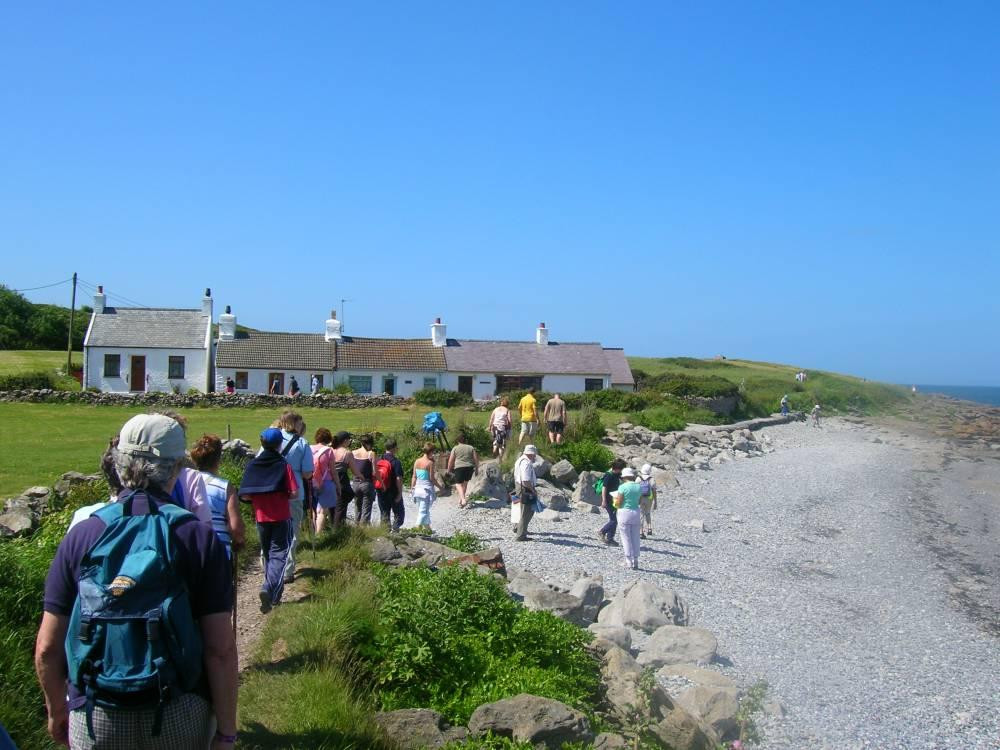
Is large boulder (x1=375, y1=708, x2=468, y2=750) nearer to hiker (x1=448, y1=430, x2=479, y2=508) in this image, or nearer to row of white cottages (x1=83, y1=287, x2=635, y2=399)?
hiker (x1=448, y1=430, x2=479, y2=508)

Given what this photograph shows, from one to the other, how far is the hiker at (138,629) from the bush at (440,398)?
35424 millimetres

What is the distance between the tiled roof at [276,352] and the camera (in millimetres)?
43906

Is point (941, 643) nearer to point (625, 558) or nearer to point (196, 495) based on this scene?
point (625, 558)

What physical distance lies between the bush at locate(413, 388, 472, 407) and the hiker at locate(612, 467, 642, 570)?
24.9 metres

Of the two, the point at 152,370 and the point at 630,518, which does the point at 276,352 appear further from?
the point at 630,518

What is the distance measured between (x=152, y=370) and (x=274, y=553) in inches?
1508

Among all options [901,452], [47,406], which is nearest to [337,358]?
[47,406]

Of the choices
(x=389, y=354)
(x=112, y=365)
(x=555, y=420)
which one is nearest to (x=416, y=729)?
(x=555, y=420)

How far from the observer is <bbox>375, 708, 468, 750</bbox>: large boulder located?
579cm

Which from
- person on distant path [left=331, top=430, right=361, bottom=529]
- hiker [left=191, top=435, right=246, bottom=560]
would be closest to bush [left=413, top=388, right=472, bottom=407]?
person on distant path [left=331, top=430, right=361, bottom=529]

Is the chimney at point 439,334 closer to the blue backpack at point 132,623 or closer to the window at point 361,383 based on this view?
the window at point 361,383

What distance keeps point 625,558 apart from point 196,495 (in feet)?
34.8

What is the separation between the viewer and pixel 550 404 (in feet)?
79.3

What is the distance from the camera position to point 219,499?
6.30 metres
